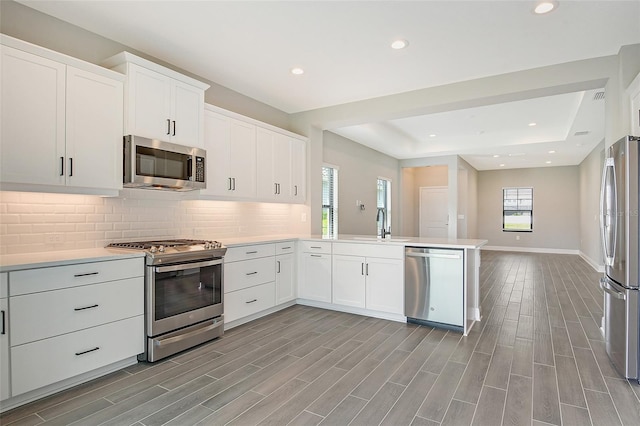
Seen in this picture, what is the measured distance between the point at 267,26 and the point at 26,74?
1.78 metres

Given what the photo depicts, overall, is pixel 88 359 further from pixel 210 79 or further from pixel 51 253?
pixel 210 79

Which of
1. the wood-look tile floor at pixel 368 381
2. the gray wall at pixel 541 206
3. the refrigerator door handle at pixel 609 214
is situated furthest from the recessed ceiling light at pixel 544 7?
the gray wall at pixel 541 206

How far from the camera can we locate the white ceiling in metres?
2.68

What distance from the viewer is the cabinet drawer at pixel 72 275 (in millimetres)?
2184

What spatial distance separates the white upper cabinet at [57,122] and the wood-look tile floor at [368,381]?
5.01 ft

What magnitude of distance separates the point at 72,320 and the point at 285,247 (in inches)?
95.1

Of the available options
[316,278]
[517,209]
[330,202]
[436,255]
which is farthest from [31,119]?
[517,209]

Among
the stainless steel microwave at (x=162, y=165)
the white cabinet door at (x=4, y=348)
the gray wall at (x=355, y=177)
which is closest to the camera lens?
the white cabinet door at (x=4, y=348)

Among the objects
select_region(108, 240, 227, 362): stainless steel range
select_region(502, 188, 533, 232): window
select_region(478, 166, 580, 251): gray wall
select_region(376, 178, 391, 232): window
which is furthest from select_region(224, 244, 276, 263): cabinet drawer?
select_region(502, 188, 533, 232): window

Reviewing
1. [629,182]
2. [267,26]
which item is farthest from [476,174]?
[267,26]

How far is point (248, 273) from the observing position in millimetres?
3867

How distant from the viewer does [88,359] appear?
250cm

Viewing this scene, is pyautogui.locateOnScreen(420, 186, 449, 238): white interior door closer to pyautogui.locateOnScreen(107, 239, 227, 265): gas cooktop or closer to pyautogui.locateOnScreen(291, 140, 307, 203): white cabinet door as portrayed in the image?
pyautogui.locateOnScreen(291, 140, 307, 203): white cabinet door

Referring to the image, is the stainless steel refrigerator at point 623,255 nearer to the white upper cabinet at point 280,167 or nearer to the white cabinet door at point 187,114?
the white upper cabinet at point 280,167
